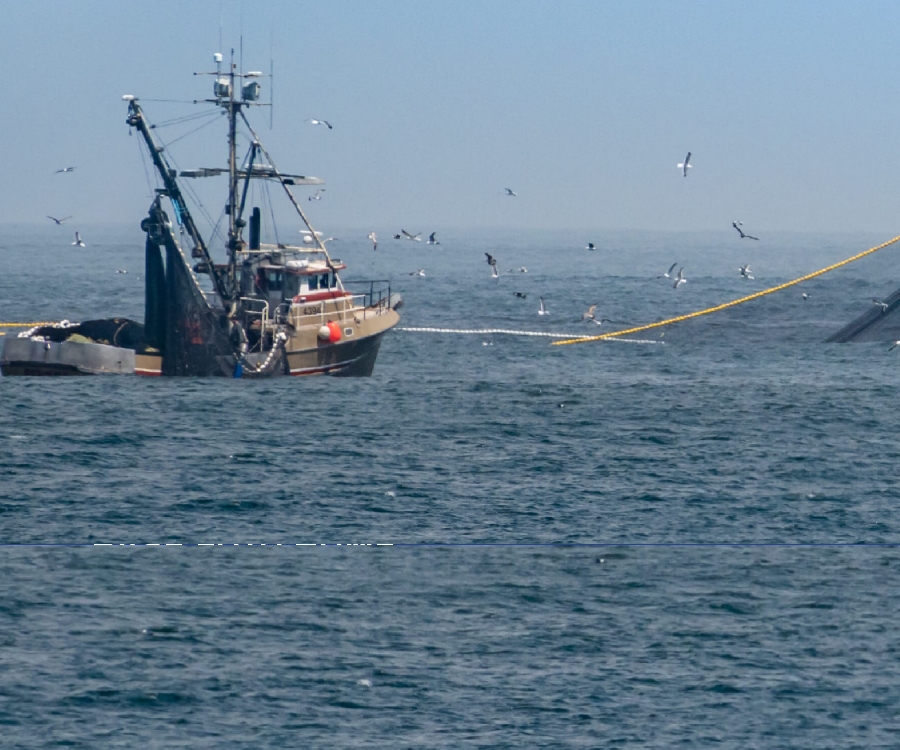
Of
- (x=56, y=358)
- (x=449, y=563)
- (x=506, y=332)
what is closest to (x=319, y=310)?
(x=56, y=358)

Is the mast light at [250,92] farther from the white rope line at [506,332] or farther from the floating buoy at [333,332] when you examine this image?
the white rope line at [506,332]

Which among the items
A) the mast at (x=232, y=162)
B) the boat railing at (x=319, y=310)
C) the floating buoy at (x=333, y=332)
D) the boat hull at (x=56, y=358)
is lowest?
the boat hull at (x=56, y=358)

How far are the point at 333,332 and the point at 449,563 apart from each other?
2993 centimetres

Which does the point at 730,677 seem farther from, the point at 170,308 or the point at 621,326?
the point at 621,326

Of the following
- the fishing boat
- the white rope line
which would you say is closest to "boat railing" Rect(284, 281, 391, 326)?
the fishing boat

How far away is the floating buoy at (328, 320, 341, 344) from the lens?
206ft

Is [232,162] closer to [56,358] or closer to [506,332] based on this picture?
[56,358]

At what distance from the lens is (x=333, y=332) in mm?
62781

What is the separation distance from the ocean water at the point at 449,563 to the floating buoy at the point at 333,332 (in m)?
2.20

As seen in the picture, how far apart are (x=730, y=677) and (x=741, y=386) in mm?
39811

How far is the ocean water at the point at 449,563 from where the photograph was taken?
82.0 feet

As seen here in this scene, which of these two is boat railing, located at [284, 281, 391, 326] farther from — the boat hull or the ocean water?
the boat hull

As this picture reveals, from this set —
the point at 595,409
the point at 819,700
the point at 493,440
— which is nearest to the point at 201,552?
the point at 819,700

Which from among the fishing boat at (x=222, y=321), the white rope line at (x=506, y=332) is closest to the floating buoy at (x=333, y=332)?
the fishing boat at (x=222, y=321)
